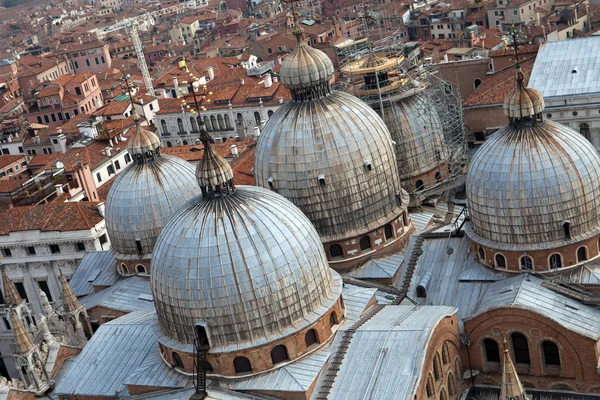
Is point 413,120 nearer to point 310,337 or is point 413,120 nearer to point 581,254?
point 581,254

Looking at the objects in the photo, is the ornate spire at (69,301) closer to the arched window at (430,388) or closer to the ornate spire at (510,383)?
the arched window at (430,388)

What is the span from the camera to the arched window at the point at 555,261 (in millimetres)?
31797

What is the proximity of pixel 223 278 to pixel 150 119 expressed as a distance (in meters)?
56.8

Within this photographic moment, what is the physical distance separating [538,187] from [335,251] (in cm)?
892

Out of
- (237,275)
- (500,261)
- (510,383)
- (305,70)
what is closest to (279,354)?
(237,275)

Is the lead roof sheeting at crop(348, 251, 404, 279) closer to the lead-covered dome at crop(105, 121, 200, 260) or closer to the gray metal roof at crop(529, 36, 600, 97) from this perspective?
the lead-covered dome at crop(105, 121, 200, 260)

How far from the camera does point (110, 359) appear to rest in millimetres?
32250

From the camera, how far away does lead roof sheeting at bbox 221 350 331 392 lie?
27391 mm

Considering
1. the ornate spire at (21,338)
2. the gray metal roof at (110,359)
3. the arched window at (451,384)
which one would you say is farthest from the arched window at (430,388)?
the ornate spire at (21,338)

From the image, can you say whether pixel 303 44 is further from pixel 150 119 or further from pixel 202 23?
pixel 202 23

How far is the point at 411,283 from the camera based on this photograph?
34.8 metres

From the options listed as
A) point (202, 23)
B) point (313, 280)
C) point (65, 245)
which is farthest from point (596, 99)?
point (202, 23)

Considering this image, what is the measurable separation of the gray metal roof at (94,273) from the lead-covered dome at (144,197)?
→ 1895mm

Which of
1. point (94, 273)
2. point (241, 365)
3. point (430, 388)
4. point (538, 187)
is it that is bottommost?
point (430, 388)
